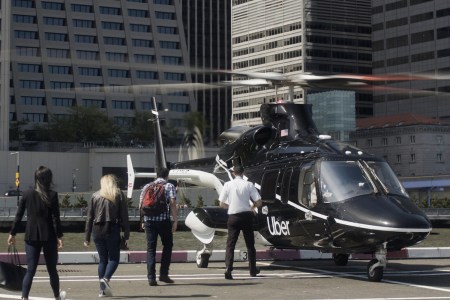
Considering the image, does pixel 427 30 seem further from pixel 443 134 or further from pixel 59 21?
pixel 59 21

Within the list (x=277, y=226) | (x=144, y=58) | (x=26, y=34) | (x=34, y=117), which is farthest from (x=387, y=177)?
(x=144, y=58)

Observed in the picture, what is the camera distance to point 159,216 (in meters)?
16.4

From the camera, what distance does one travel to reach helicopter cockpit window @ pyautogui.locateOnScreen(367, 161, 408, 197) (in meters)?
17.5

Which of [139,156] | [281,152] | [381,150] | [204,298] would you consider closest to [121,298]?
[204,298]

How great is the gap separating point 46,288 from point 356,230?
5.24m

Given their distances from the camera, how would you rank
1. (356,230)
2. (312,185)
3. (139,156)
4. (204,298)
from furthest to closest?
(139,156) < (312,185) < (356,230) < (204,298)

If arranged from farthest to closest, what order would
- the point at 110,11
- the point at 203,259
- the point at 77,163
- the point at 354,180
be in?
1. the point at 110,11
2. the point at 77,163
3. the point at 203,259
4. the point at 354,180

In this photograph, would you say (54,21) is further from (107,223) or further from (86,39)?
(107,223)

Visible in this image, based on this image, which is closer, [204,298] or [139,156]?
[204,298]

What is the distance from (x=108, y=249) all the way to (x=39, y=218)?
1.75 metres

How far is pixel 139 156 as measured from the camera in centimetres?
12338

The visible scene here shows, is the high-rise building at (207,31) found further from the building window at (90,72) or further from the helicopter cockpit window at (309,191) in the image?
the helicopter cockpit window at (309,191)

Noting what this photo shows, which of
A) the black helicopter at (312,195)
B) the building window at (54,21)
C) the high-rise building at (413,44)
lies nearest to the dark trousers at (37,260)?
A: the black helicopter at (312,195)

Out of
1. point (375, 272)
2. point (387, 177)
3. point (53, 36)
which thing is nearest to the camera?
point (375, 272)
